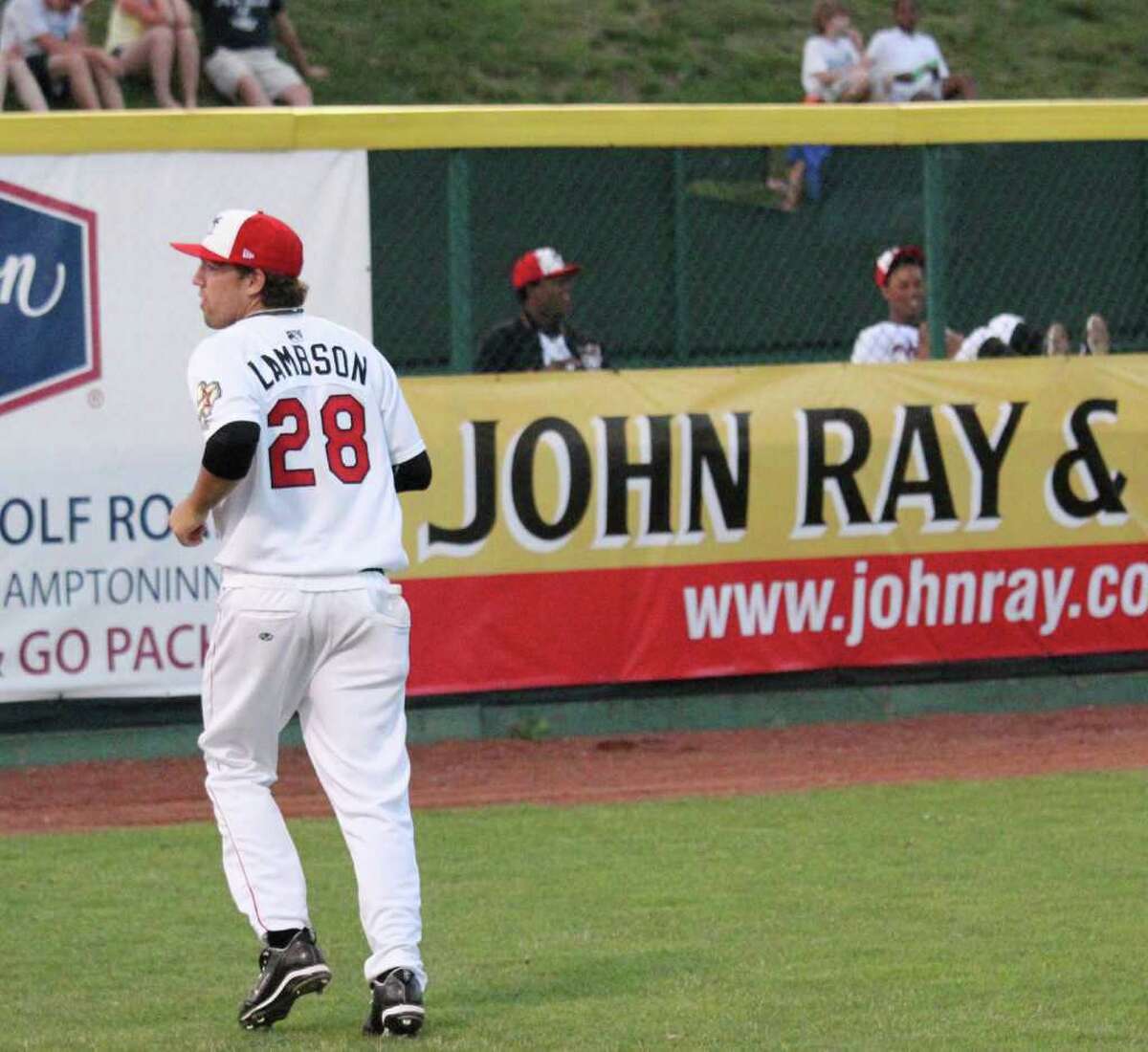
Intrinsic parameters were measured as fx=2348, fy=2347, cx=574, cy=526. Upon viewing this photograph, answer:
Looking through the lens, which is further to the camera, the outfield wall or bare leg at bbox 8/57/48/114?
bare leg at bbox 8/57/48/114

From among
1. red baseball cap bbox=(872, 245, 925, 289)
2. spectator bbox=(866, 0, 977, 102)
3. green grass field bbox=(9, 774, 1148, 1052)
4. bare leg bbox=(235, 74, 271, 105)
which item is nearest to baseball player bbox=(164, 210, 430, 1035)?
green grass field bbox=(9, 774, 1148, 1052)

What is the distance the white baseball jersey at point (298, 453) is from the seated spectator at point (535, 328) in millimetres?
5462

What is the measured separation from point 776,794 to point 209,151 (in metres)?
3.75

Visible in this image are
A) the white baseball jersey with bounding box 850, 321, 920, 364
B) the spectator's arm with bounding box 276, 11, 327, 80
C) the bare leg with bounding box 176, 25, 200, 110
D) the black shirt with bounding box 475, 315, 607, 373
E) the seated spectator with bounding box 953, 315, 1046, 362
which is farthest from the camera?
the spectator's arm with bounding box 276, 11, 327, 80

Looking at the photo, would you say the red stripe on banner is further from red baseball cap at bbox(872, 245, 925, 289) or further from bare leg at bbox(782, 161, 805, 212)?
bare leg at bbox(782, 161, 805, 212)

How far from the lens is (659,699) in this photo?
11.1 m

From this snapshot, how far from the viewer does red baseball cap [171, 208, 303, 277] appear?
5.36 meters

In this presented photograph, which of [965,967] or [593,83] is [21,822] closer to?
[965,967]

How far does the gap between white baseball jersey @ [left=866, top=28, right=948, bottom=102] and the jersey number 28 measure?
13677mm

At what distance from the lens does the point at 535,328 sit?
1099 cm

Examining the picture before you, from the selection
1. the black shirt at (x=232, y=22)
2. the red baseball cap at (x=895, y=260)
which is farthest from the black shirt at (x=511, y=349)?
the black shirt at (x=232, y=22)

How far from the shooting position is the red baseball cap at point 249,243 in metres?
5.36

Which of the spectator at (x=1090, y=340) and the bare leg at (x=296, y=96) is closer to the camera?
the spectator at (x=1090, y=340)

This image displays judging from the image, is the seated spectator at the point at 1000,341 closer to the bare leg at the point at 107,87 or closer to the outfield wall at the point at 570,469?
the outfield wall at the point at 570,469
